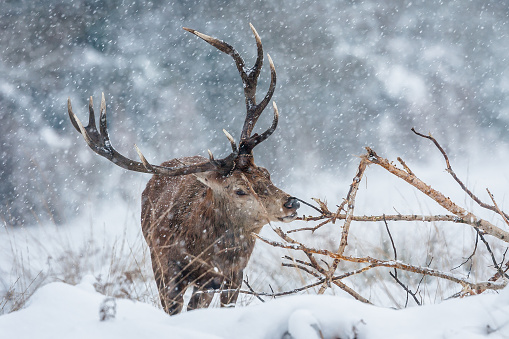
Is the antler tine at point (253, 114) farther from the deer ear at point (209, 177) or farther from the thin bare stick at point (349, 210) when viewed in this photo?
the thin bare stick at point (349, 210)

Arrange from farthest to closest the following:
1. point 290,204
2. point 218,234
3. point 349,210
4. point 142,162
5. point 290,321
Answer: point 218,234, point 142,162, point 290,204, point 349,210, point 290,321

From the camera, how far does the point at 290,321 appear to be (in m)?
1.02

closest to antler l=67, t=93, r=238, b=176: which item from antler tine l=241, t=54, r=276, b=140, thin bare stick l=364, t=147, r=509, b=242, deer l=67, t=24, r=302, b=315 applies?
deer l=67, t=24, r=302, b=315

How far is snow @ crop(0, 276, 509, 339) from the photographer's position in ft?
3.25

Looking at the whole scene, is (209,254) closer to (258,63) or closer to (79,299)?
(258,63)

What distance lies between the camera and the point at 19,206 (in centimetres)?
1020

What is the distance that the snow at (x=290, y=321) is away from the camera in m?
0.99

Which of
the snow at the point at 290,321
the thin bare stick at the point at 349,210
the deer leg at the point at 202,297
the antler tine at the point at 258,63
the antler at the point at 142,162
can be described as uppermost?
the antler tine at the point at 258,63

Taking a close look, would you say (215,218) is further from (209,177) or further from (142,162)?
(142,162)

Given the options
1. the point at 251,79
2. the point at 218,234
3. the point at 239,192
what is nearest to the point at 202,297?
the point at 218,234

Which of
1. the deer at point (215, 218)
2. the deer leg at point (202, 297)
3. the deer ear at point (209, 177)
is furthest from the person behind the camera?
the deer ear at point (209, 177)

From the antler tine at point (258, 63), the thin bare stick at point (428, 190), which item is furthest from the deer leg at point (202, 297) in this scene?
the antler tine at point (258, 63)

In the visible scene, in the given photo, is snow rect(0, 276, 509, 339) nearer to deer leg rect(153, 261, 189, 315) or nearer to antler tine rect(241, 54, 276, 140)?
deer leg rect(153, 261, 189, 315)

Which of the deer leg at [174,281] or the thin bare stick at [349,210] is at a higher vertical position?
the thin bare stick at [349,210]
